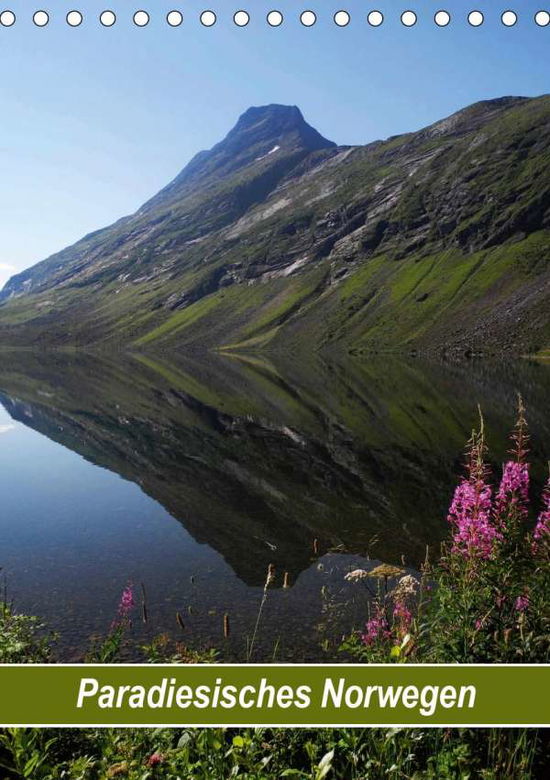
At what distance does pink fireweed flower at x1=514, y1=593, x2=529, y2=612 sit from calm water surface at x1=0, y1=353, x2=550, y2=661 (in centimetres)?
415

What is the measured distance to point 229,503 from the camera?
30688 mm

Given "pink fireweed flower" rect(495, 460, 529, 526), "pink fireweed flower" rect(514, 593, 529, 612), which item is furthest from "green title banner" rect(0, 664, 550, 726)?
"pink fireweed flower" rect(495, 460, 529, 526)

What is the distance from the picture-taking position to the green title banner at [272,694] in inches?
208

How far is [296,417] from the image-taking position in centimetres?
5712

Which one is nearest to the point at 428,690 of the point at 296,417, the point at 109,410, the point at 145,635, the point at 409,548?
the point at 145,635

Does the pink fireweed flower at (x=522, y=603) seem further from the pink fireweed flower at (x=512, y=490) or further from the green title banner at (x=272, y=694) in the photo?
the green title banner at (x=272, y=694)

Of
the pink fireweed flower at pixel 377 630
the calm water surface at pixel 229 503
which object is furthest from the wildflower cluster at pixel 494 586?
the calm water surface at pixel 229 503

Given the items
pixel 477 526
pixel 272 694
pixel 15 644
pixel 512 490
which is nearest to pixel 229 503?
pixel 15 644

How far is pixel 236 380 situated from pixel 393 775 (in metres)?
93.1

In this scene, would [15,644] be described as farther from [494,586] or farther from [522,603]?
[522,603]

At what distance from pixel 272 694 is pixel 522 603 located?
4351 mm

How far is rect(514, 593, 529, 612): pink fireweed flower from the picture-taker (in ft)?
25.9

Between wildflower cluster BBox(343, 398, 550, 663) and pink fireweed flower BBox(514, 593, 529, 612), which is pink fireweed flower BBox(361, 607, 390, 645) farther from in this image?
pink fireweed flower BBox(514, 593, 529, 612)

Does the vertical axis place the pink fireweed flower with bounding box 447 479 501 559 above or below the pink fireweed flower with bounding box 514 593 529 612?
above
